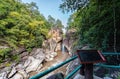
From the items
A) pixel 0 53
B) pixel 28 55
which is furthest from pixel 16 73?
pixel 28 55

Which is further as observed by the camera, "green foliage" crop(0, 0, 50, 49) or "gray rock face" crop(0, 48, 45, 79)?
"green foliage" crop(0, 0, 50, 49)

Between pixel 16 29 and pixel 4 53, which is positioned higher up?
pixel 16 29

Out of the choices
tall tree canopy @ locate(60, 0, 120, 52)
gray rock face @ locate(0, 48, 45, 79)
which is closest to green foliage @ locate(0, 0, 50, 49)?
gray rock face @ locate(0, 48, 45, 79)

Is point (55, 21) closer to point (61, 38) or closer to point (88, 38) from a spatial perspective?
point (61, 38)

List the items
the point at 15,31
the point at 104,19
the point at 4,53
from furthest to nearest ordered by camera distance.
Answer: the point at 15,31, the point at 4,53, the point at 104,19

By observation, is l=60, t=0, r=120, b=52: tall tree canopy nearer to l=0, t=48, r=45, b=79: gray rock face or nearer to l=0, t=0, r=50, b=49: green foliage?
l=0, t=48, r=45, b=79: gray rock face

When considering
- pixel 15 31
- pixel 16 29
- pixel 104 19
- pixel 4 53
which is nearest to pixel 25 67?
pixel 4 53

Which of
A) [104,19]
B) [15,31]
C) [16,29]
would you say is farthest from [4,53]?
[104,19]

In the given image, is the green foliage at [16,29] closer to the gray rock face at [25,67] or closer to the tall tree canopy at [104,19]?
the gray rock face at [25,67]

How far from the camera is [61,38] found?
23125 millimetres

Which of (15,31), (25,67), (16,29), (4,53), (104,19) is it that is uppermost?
(16,29)

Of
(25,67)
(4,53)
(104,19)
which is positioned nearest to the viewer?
(104,19)

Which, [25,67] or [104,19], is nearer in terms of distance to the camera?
[104,19]

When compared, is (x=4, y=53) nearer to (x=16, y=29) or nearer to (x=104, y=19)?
(x=16, y=29)
